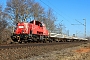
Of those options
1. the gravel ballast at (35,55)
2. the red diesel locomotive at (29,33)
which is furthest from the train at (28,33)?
the gravel ballast at (35,55)

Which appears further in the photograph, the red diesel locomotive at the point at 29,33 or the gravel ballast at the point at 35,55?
the red diesel locomotive at the point at 29,33

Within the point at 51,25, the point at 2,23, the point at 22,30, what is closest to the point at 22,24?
the point at 22,30

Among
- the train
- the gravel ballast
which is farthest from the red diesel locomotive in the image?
the gravel ballast

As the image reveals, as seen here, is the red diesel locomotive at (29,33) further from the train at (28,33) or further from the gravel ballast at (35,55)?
the gravel ballast at (35,55)

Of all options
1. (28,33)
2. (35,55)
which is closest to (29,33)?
(28,33)

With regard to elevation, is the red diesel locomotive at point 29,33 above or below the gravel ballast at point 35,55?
above

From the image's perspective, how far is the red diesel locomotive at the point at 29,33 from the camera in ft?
99.8

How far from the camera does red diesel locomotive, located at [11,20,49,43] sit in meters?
30.4

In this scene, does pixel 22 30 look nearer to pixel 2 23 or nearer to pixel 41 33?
pixel 41 33

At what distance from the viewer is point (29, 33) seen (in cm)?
3241

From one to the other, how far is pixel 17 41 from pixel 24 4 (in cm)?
2637

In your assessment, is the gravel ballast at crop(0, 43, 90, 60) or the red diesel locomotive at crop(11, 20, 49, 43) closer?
the gravel ballast at crop(0, 43, 90, 60)

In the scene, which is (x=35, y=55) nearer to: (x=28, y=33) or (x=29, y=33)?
(x=28, y=33)

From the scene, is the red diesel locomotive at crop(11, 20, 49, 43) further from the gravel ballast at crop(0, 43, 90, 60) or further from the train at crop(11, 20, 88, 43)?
the gravel ballast at crop(0, 43, 90, 60)
